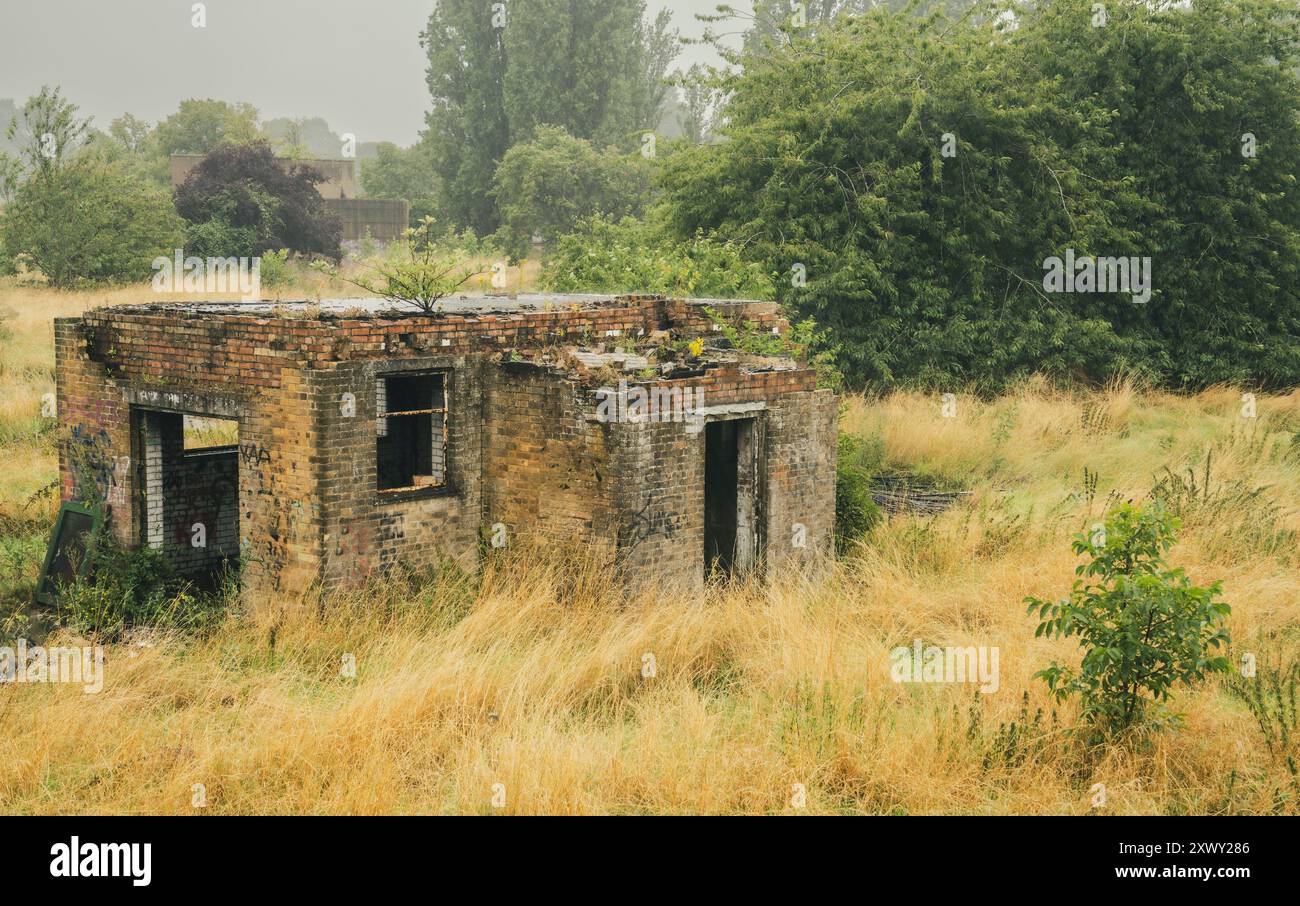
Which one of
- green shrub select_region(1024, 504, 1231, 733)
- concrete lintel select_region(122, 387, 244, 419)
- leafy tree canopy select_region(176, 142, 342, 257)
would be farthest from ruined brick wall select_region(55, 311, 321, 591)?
leafy tree canopy select_region(176, 142, 342, 257)

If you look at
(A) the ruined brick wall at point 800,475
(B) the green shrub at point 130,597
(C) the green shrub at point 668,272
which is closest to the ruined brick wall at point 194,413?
(B) the green shrub at point 130,597

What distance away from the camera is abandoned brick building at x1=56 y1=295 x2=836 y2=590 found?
36.1 feet

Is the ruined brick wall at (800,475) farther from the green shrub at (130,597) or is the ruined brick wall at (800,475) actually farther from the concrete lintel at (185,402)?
the green shrub at (130,597)

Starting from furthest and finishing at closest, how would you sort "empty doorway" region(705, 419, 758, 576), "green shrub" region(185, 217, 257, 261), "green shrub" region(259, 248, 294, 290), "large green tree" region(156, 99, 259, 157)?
"large green tree" region(156, 99, 259, 157), "green shrub" region(185, 217, 257, 261), "green shrub" region(259, 248, 294, 290), "empty doorway" region(705, 419, 758, 576)

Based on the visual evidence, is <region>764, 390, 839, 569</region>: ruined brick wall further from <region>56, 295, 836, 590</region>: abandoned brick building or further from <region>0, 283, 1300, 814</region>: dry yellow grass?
<region>0, 283, 1300, 814</region>: dry yellow grass

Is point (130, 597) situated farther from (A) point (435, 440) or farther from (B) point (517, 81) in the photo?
(B) point (517, 81)

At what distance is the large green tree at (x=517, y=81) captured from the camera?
158 feet

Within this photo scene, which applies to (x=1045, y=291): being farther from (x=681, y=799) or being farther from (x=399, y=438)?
(x=681, y=799)

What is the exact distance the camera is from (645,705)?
9305mm

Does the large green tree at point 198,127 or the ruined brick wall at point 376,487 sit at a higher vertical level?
the large green tree at point 198,127

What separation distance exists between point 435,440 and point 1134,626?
21.1 feet

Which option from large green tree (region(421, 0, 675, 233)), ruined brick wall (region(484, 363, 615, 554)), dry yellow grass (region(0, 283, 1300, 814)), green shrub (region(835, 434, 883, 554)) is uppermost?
large green tree (region(421, 0, 675, 233))

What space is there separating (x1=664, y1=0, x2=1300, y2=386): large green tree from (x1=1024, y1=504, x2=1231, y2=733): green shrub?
14.4 meters

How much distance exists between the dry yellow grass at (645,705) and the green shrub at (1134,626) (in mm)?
300
